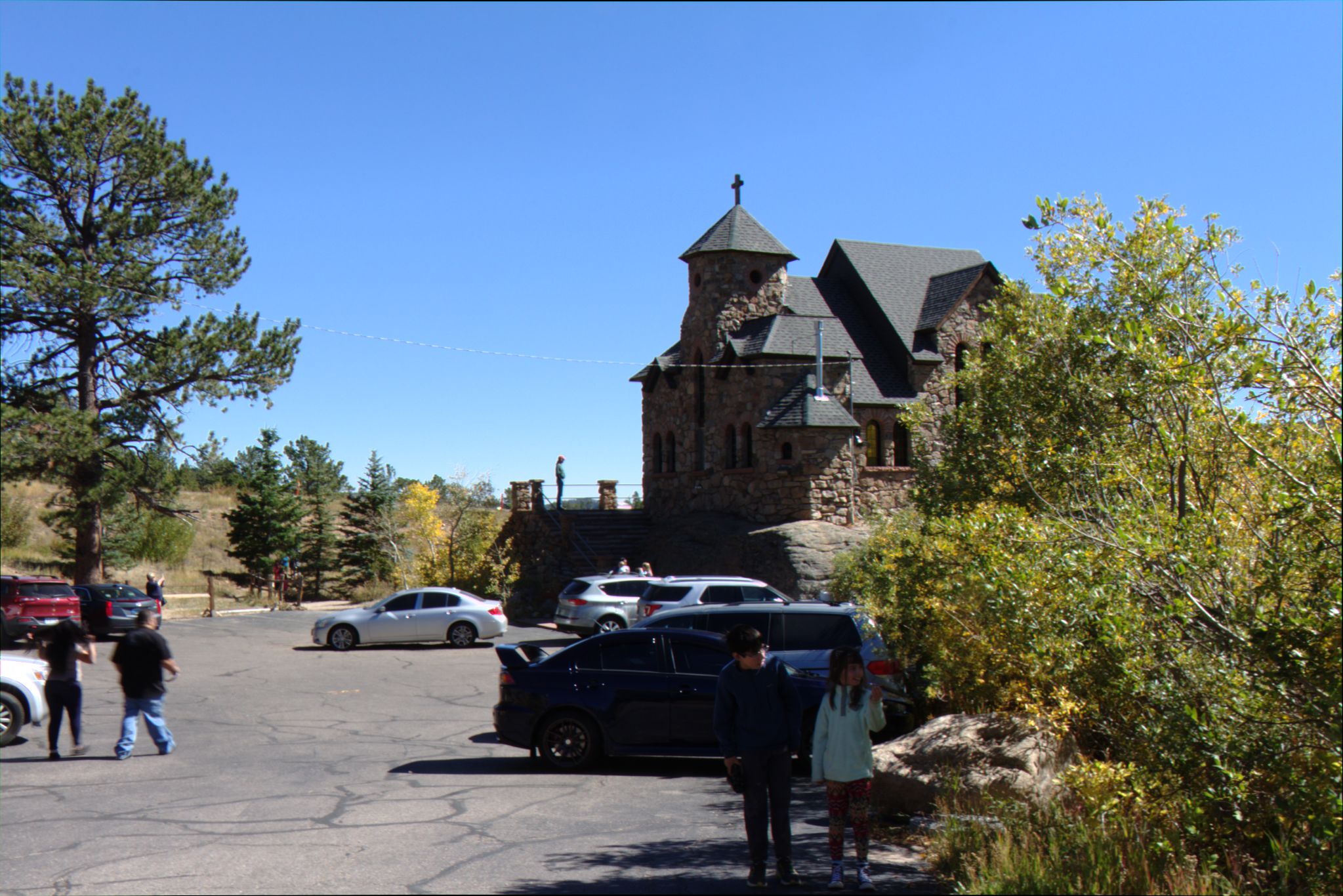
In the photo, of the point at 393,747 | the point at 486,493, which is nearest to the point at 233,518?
the point at 486,493

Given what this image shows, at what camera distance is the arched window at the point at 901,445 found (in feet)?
122

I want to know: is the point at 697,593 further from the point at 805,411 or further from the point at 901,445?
the point at 901,445

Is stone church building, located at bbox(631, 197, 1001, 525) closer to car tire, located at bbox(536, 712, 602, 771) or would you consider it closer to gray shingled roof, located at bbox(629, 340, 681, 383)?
gray shingled roof, located at bbox(629, 340, 681, 383)

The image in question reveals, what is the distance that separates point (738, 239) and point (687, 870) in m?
31.1

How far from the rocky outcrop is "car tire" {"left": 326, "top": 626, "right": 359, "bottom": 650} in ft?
38.1

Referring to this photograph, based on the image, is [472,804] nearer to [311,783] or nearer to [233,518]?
[311,783]

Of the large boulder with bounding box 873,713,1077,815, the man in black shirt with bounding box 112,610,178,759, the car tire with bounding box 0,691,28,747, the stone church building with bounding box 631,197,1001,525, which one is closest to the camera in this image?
the large boulder with bounding box 873,713,1077,815

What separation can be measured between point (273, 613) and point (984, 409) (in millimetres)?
28746

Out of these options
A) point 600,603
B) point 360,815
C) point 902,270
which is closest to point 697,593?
point 600,603

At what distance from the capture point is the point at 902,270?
42094 mm

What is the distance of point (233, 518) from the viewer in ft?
162

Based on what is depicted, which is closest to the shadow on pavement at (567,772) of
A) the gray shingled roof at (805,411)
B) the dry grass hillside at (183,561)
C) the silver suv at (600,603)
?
the silver suv at (600,603)

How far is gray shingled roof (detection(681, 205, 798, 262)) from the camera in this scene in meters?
37.2

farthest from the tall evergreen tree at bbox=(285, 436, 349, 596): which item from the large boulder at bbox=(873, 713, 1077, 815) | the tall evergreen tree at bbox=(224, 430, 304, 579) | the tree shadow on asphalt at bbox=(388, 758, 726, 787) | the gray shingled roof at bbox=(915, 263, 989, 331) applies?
the large boulder at bbox=(873, 713, 1077, 815)
